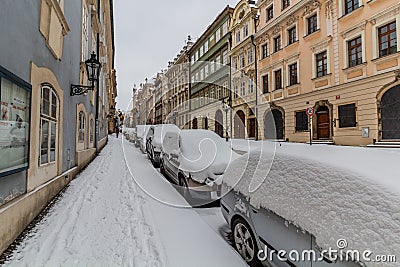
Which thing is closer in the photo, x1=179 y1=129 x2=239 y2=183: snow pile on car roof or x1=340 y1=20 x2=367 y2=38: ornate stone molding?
x1=179 y1=129 x2=239 y2=183: snow pile on car roof

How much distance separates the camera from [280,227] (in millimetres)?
2303

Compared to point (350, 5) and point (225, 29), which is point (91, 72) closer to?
point (350, 5)

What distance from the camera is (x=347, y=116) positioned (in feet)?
49.0

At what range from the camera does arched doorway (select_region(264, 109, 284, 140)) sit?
2045 centimetres

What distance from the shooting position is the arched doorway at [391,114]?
12359 mm

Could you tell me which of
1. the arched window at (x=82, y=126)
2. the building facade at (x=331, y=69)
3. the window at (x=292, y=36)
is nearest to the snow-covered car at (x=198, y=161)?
the arched window at (x=82, y=126)

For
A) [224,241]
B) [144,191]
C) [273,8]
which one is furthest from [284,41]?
[224,241]

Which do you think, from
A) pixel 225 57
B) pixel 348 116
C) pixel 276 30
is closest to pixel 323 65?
pixel 348 116

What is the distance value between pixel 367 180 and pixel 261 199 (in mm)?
1092

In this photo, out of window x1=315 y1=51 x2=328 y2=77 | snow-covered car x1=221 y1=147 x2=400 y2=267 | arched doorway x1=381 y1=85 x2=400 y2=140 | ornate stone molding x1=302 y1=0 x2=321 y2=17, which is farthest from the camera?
ornate stone molding x1=302 y1=0 x2=321 y2=17

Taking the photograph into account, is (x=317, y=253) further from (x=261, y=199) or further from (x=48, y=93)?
(x=48, y=93)

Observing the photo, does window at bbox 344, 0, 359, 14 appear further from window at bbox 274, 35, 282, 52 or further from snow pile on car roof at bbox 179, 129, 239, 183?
snow pile on car roof at bbox 179, 129, 239, 183

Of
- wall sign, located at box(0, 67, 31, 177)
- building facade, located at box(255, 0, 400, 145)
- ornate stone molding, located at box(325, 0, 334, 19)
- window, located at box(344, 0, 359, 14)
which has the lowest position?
wall sign, located at box(0, 67, 31, 177)

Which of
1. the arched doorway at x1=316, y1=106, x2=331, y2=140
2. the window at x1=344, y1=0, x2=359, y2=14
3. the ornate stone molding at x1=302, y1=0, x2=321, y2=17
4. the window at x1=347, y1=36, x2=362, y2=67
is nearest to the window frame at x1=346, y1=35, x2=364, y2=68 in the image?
the window at x1=347, y1=36, x2=362, y2=67
